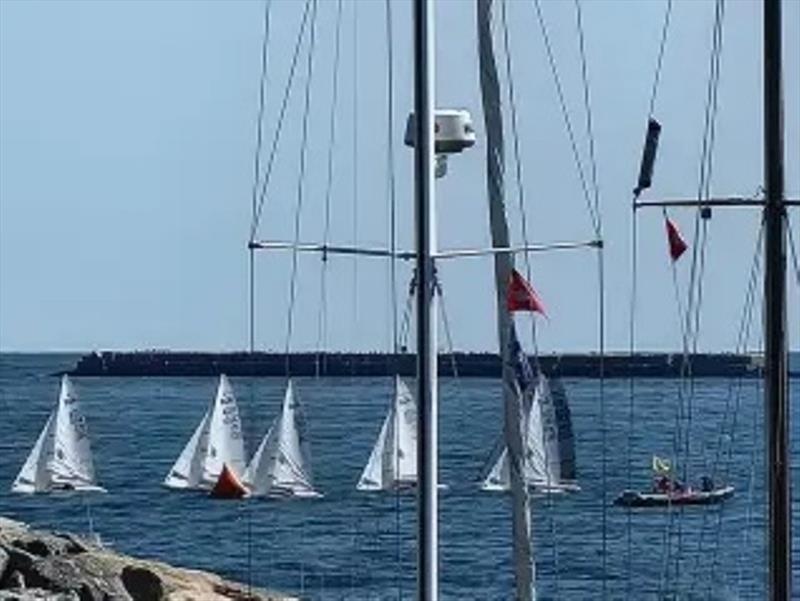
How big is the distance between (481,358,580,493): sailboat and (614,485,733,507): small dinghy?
24.0 m

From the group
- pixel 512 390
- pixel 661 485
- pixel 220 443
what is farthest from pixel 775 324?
pixel 661 485

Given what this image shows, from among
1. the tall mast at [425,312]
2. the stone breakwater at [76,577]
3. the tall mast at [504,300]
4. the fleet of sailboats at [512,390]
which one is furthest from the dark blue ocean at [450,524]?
the tall mast at [425,312]

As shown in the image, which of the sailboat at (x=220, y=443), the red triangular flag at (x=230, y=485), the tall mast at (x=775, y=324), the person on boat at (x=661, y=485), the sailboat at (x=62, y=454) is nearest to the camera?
the tall mast at (x=775, y=324)

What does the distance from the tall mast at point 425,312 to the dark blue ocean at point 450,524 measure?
6.33 metres

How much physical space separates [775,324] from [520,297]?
3634 millimetres

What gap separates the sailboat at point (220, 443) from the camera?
151ft

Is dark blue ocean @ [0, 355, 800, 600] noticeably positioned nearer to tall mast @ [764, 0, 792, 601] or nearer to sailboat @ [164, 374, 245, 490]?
sailboat @ [164, 374, 245, 490]

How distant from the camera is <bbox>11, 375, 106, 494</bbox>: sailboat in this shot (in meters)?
56.9

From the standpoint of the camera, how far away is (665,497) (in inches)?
2493

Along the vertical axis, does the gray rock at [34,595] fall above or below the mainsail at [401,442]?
below

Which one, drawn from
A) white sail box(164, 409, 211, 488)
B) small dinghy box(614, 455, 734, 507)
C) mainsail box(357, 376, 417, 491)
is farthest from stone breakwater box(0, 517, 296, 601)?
small dinghy box(614, 455, 734, 507)

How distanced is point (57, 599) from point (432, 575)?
10.2m

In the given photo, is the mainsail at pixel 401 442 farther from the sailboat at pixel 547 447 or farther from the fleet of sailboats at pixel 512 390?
the sailboat at pixel 547 447

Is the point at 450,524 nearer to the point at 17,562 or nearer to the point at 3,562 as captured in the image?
the point at 17,562
